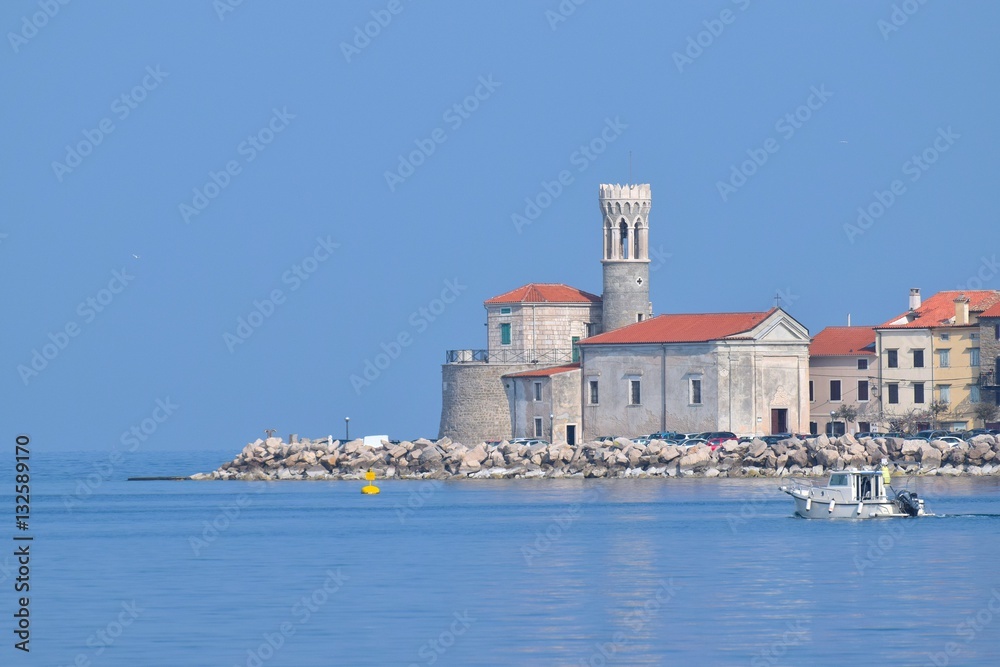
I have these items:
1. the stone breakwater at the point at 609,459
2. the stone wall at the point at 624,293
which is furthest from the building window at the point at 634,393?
the stone wall at the point at 624,293

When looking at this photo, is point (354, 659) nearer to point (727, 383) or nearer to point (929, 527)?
point (929, 527)

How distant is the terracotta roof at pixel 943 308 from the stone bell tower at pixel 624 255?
839 cm

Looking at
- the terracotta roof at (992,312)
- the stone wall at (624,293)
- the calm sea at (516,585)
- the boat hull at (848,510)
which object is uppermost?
the stone wall at (624,293)

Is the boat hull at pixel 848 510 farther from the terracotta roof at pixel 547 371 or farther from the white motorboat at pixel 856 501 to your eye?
the terracotta roof at pixel 547 371

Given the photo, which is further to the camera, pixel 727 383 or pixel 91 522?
pixel 727 383

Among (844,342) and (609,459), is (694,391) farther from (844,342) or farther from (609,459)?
(844,342)

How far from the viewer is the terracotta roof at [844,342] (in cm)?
6800

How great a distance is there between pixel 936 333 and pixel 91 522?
31.9 m

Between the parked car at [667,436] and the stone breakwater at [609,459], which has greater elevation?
the parked car at [667,436]

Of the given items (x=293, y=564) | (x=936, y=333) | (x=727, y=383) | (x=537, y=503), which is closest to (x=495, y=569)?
(x=293, y=564)

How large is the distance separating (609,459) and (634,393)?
5477 millimetres

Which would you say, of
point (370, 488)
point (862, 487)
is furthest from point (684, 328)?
point (862, 487)

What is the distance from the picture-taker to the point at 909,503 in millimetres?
41062

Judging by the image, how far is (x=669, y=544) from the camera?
118ft
